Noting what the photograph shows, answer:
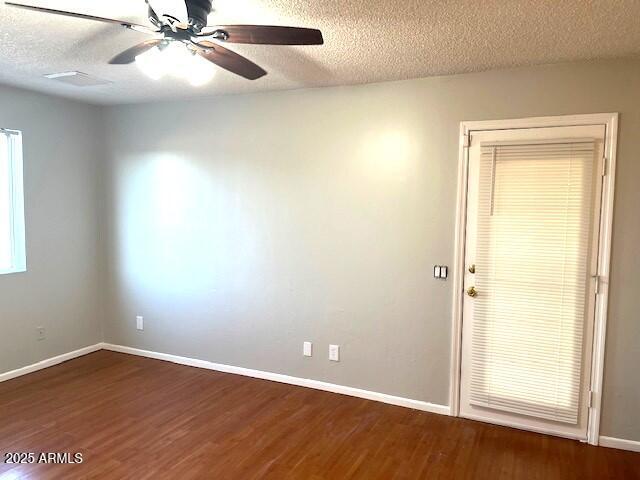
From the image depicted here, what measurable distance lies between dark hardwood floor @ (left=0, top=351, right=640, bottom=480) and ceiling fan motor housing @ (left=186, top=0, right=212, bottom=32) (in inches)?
90.2

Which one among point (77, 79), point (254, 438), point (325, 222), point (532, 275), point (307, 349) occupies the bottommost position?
point (254, 438)

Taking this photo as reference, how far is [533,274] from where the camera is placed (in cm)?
298

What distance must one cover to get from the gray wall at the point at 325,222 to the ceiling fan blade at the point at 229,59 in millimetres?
1252

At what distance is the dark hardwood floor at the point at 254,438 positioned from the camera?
259 cm

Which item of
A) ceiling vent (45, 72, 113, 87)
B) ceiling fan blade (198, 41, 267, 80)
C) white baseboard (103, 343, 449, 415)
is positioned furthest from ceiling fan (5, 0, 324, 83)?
white baseboard (103, 343, 449, 415)

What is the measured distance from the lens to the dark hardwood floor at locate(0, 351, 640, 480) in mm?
2588

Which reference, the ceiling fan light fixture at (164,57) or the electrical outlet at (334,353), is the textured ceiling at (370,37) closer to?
the ceiling fan light fixture at (164,57)

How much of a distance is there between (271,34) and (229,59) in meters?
0.43

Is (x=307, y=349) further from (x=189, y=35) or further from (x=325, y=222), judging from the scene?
(x=189, y=35)

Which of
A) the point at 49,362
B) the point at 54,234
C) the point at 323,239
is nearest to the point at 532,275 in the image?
the point at 323,239

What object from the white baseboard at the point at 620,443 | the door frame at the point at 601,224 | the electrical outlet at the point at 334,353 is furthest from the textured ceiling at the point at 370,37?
the white baseboard at the point at 620,443

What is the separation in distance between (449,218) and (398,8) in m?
1.55

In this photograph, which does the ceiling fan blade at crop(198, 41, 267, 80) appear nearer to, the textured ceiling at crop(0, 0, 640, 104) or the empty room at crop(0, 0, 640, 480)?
the empty room at crop(0, 0, 640, 480)

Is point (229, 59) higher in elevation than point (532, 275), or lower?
higher
